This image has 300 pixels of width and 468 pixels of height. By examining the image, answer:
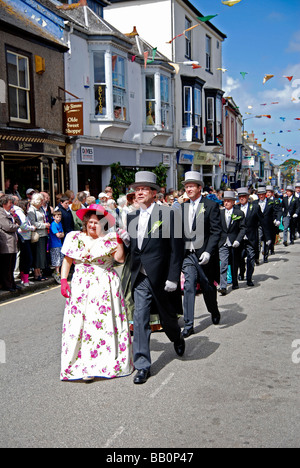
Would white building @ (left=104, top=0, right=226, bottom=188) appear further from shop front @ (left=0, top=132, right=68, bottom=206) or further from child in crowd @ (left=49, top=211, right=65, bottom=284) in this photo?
child in crowd @ (left=49, top=211, right=65, bottom=284)

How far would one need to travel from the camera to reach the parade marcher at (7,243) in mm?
9250

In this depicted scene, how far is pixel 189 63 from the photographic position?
71.6 ft

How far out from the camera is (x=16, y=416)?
413cm

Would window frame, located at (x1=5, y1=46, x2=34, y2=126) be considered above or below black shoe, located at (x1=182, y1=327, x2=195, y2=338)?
above

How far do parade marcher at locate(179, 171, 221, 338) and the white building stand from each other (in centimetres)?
1641

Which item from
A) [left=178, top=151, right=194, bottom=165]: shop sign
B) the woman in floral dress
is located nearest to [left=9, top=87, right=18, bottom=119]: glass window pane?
the woman in floral dress

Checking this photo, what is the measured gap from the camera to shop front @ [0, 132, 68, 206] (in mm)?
13881

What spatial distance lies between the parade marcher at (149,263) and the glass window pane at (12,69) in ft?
35.1

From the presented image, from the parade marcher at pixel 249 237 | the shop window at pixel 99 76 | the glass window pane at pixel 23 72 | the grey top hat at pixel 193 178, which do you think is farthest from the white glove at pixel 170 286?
the shop window at pixel 99 76

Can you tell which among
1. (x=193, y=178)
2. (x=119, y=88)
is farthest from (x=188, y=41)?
(x=193, y=178)

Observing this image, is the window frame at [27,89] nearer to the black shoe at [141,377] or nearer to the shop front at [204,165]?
the black shoe at [141,377]

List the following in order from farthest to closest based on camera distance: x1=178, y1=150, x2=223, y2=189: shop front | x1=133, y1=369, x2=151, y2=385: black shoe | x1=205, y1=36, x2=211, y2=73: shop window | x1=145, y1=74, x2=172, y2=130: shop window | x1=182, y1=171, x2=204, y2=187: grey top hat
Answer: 1. x1=205, y1=36, x2=211, y2=73: shop window
2. x1=178, y1=150, x2=223, y2=189: shop front
3. x1=145, y1=74, x2=172, y2=130: shop window
4. x1=182, y1=171, x2=204, y2=187: grey top hat
5. x1=133, y1=369, x2=151, y2=385: black shoe

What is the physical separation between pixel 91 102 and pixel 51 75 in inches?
107
